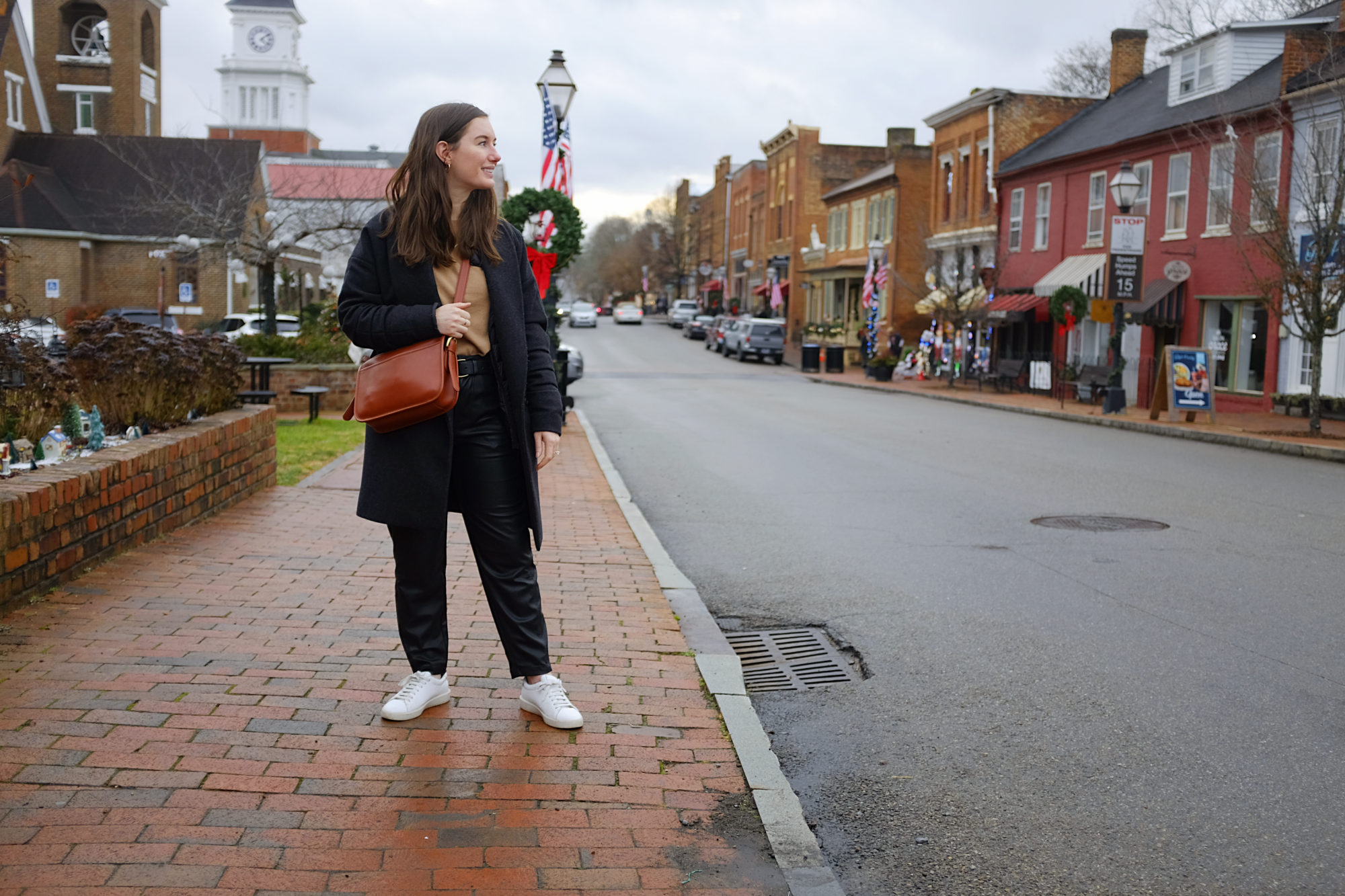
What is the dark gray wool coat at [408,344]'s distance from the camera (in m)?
4.11

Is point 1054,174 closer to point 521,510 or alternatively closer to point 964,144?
point 964,144

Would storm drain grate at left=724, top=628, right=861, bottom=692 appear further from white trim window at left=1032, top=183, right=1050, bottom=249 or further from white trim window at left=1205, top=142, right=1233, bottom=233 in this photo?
white trim window at left=1032, top=183, right=1050, bottom=249

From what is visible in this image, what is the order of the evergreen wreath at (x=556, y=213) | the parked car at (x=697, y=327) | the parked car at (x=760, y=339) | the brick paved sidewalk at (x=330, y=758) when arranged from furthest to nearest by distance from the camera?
the parked car at (x=697, y=327) < the parked car at (x=760, y=339) < the evergreen wreath at (x=556, y=213) < the brick paved sidewalk at (x=330, y=758)

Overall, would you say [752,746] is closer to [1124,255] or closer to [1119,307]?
[1124,255]

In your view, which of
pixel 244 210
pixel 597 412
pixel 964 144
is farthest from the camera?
pixel 964 144

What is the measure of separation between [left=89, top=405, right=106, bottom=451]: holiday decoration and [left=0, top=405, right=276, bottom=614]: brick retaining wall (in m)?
0.14

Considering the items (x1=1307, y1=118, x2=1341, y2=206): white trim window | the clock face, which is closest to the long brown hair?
(x1=1307, y1=118, x2=1341, y2=206): white trim window

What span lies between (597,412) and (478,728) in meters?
18.7

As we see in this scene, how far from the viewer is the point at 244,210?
3744 cm

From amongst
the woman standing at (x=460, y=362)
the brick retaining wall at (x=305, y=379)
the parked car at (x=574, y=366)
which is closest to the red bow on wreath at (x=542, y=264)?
the brick retaining wall at (x=305, y=379)

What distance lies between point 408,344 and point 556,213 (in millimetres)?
13501

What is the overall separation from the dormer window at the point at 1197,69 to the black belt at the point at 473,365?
27427 mm

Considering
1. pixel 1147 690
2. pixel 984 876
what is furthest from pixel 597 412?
pixel 984 876

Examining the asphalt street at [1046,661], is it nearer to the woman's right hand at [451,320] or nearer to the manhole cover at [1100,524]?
the manhole cover at [1100,524]
